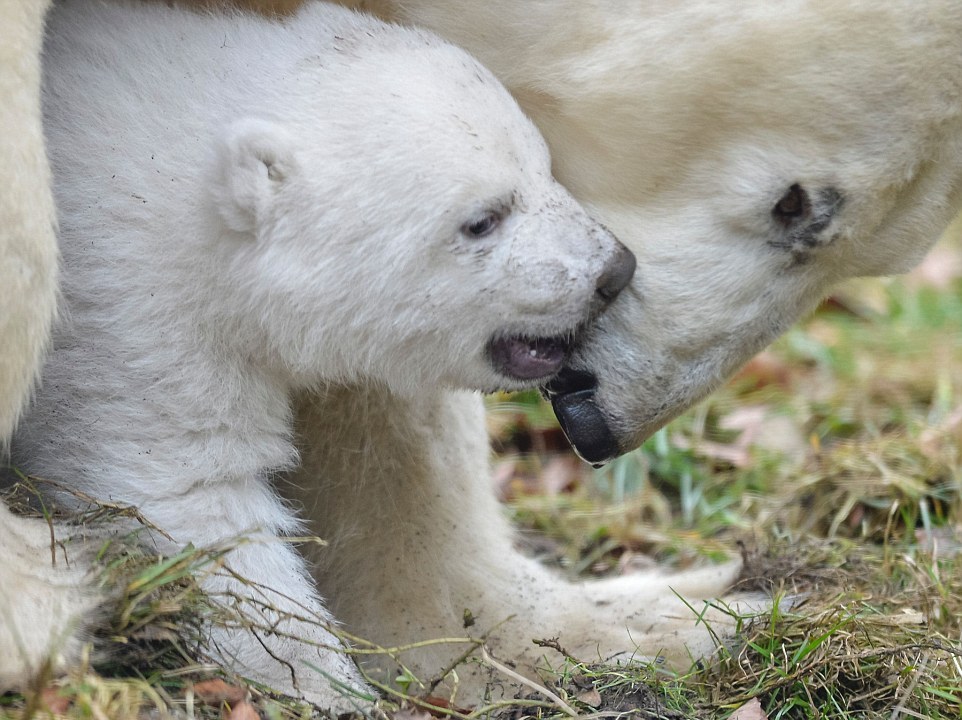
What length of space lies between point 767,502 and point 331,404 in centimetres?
177

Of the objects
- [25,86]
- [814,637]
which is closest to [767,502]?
[814,637]

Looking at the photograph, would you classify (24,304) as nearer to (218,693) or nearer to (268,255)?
(268,255)

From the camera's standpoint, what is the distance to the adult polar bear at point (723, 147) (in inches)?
103

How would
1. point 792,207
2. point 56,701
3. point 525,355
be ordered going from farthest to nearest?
point 792,207 → point 525,355 → point 56,701

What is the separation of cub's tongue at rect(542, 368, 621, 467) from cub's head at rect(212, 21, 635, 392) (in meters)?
0.17

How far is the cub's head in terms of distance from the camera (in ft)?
8.08

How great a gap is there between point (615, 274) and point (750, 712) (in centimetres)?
91

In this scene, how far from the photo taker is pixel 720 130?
274cm

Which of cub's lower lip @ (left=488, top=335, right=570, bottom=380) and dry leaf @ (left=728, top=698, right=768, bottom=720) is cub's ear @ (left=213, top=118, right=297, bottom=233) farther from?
dry leaf @ (left=728, top=698, right=768, bottom=720)

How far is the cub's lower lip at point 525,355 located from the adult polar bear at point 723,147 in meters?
0.18

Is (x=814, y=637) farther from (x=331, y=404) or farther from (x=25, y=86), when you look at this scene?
(x=25, y=86)

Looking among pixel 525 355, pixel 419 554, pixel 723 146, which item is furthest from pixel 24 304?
pixel 723 146

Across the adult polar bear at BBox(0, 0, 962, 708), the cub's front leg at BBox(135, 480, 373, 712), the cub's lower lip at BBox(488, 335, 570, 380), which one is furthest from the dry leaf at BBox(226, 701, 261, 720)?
the adult polar bear at BBox(0, 0, 962, 708)

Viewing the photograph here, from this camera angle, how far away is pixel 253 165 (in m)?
2.42
